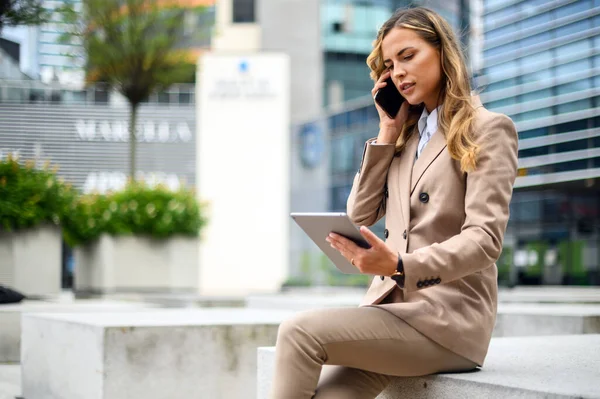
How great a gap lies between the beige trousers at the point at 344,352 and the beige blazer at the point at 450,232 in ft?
0.19

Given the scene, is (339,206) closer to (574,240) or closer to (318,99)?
(318,99)

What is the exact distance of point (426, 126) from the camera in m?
3.19

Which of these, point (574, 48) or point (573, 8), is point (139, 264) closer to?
point (573, 8)

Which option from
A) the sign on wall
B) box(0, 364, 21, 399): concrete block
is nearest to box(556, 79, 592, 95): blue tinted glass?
box(0, 364, 21, 399): concrete block

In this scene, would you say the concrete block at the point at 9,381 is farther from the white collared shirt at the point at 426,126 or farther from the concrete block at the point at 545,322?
the white collared shirt at the point at 426,126

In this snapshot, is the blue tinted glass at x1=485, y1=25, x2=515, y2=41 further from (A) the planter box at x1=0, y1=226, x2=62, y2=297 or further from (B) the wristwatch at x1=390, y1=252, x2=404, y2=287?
(B) the wristwatch at x1=390, y1=252, x2=404, y2=287

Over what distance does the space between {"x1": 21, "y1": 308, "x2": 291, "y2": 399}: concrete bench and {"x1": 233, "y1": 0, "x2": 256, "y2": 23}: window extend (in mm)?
44377

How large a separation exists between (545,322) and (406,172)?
4182 millimetres

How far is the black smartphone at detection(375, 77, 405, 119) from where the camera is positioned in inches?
127

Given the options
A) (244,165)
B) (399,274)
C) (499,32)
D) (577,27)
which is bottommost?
(399,274)

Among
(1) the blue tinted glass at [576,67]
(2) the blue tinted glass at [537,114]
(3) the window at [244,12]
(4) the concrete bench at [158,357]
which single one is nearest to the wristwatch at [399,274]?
(4) the concrete bench at [158,357]

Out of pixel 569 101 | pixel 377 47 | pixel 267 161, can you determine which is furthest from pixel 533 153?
pixel 377 47

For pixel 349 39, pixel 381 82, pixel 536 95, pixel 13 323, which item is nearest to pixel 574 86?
pixel 536 95

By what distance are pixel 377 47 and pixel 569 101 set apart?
18.9 metres
